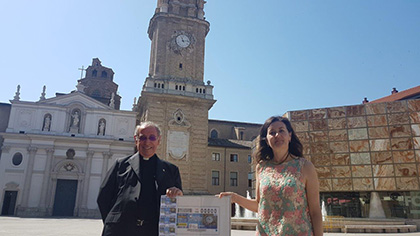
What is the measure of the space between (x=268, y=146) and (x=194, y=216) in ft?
3.72

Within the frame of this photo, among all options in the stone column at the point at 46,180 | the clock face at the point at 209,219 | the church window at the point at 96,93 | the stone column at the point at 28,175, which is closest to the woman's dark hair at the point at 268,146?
the clock face at the point at 209,219

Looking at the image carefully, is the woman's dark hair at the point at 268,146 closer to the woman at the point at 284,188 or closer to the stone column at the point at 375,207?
the woman at the point at 284,188

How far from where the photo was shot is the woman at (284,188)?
120 inches

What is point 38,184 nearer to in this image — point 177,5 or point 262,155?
point 177,5

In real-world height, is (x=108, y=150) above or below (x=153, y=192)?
above

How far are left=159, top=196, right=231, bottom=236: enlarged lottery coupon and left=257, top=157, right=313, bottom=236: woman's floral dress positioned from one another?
40cm

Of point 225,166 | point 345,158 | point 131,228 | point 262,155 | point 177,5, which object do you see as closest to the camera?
point 131,228

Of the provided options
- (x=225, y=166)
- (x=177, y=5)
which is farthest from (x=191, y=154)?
(x=177, y=5)

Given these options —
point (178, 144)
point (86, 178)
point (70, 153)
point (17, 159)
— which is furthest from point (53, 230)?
point (17, 159)

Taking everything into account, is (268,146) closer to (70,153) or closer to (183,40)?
(70,153)

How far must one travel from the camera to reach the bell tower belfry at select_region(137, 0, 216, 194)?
3369 centimetres

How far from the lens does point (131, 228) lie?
3.33 meters

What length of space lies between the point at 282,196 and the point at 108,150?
33822mm

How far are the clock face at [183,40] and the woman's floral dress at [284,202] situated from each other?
1379 inches
